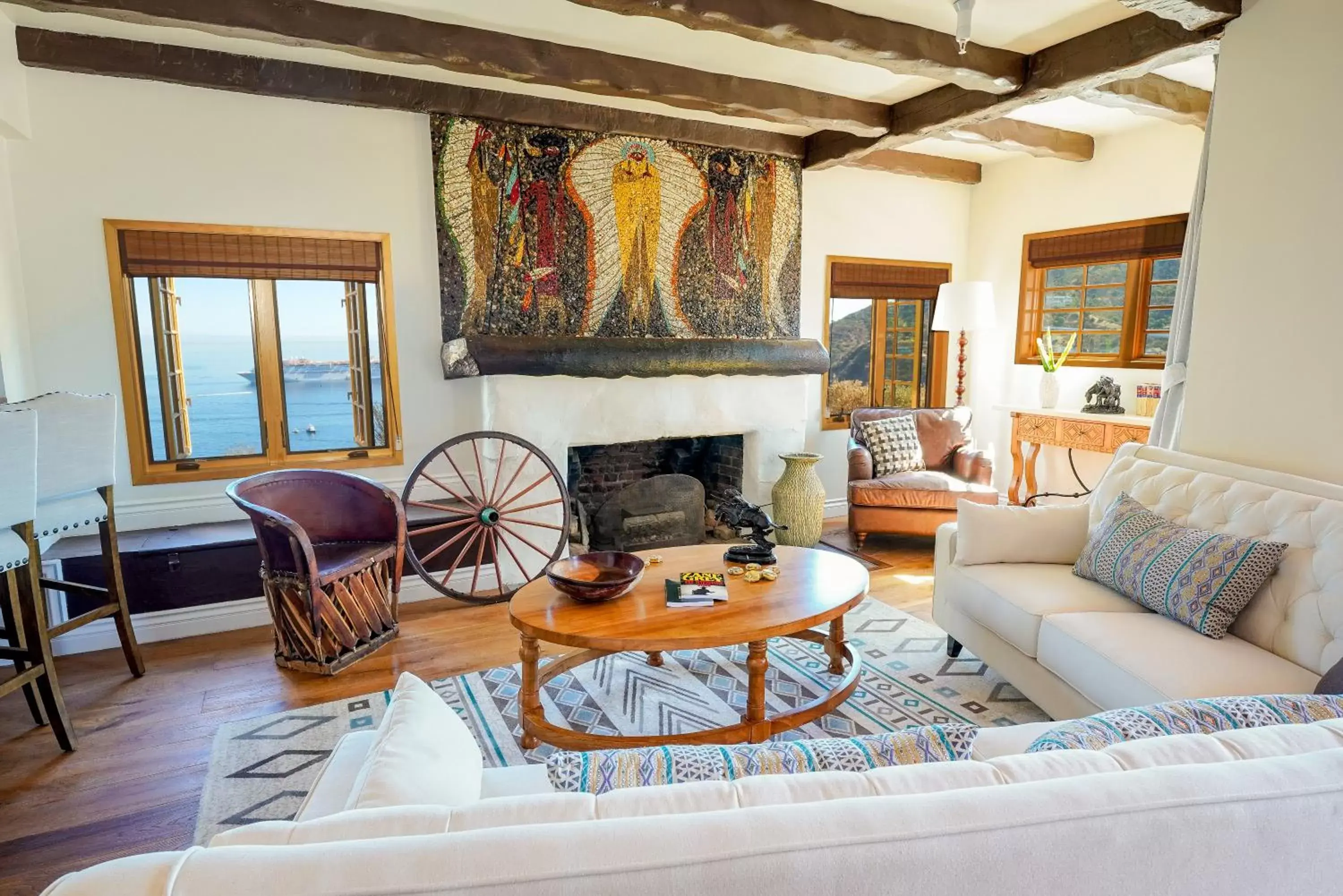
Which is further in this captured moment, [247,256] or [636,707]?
[247,256]

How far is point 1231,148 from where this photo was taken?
2795mm

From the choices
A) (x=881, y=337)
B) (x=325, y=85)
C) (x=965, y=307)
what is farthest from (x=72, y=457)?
(x=881, y=337)

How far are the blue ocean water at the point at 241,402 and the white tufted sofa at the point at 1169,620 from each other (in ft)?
10.5

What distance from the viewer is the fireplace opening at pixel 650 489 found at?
4.42 metres

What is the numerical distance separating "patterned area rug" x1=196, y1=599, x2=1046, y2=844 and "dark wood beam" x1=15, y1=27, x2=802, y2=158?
281cm

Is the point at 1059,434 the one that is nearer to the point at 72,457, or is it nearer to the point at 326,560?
the point at 326,560

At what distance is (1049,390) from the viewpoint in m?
4.91

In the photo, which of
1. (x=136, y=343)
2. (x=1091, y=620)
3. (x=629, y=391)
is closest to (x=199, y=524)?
(x=136, y=343)

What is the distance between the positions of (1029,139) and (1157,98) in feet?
2.90

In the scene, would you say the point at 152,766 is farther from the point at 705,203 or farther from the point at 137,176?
the point at 705,203

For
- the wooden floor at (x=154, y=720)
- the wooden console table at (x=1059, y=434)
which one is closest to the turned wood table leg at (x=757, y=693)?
the wooden floor at (x=154, y=720)

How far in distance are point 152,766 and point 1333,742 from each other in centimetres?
297

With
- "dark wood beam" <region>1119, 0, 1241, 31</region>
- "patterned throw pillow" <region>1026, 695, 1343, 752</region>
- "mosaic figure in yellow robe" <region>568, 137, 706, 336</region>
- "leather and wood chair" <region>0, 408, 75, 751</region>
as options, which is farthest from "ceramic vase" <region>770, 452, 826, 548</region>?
"leather and wood chair" <region>0, 408, 75, 751</region>

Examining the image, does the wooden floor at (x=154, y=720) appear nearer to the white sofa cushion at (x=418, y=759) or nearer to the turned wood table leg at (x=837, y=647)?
the turned wood table leg at (x=837, y=647)
